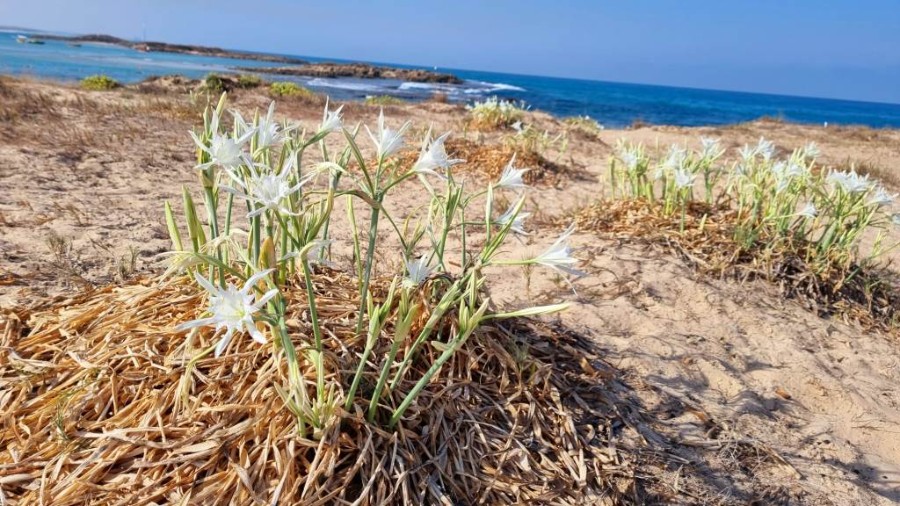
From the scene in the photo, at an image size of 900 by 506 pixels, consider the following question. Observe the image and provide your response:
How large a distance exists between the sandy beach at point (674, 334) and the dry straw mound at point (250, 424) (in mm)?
227

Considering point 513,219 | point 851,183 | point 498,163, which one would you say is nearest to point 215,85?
point 498,163

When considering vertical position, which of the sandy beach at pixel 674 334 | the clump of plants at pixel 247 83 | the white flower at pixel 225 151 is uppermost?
the white flower at pixel 225 151

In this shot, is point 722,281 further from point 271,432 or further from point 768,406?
point 271,432

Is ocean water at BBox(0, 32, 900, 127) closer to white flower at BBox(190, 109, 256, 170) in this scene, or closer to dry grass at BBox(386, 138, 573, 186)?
dry grass at BBox(386, 138, 573, 186)

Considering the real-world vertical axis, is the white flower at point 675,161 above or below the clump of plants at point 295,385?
above

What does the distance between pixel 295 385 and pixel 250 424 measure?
0.18 m

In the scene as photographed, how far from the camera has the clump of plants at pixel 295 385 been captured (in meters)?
1.12

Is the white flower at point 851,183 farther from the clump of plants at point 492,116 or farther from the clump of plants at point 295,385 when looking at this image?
the clump of plants at point 492,116

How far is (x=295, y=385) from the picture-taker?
1.10 metres

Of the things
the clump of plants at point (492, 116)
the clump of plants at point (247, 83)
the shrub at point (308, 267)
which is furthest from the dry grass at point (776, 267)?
the clump of plants at point (247, 83)

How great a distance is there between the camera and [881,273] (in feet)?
11.0

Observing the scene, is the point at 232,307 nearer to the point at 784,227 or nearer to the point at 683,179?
the point at 683,179

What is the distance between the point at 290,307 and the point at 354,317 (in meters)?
0.17

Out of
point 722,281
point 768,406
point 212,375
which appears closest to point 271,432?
point 212,375
